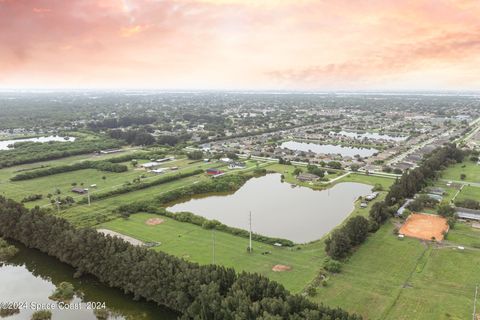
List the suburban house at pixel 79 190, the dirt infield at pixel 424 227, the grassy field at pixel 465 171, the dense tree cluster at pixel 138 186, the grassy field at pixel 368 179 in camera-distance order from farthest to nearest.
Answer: the grassy field at pixel 465 171 → the grassy field at pixel 368 179 → the suburban house at pixel 79 190 → the dense tree cluster at pixel 138 186 → the dirt infield at pixel 424 227

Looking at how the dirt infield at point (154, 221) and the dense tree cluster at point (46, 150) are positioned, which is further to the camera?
the dense tree cluster at point (46, 150)

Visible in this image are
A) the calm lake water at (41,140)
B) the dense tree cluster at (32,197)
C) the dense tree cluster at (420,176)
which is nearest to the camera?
the dense tree cluster at (420,176)

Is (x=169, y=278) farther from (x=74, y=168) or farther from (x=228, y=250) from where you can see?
(x=74, y=168)

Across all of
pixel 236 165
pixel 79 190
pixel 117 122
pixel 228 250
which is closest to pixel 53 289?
pixel 228 250

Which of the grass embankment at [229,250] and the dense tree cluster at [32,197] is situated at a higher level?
the dense tree cluster at [32,197]

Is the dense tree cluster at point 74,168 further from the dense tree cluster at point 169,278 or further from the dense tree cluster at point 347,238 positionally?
the dense tree cluster at point 347,238

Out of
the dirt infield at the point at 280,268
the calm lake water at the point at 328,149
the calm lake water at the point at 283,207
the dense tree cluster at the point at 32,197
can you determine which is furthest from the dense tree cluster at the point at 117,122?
the dirt infield at the point at 280,268
